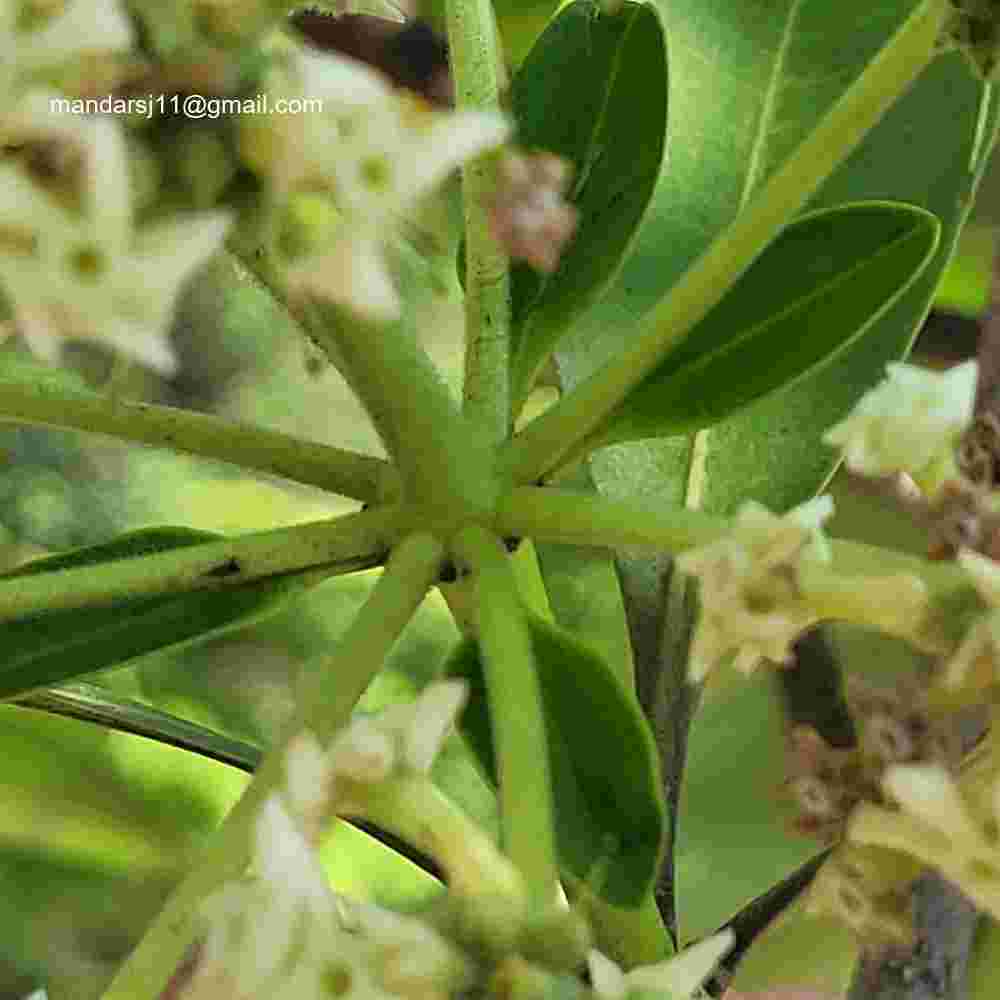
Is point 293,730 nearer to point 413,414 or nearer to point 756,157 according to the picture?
point 413,414

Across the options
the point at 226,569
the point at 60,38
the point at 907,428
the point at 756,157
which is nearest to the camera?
the point at 60,38

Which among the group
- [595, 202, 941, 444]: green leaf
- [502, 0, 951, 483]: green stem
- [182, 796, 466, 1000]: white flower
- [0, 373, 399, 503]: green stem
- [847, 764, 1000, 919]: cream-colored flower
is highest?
[0, 373, 399, 503]: green stem

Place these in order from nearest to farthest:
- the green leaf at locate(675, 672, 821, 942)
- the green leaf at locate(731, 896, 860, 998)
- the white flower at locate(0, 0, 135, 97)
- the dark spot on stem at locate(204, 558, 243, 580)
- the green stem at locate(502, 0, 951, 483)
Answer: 1. the white flower at locate(0, 0, 135, 97)
2. the green stem at locate(502, 0, 951, 483)
3. the dark spot on stem at locate(204, 558, 243, 580)
4. the green leaf at locate(675, 672, 821, 942)
5. the green leaf at locate(731, 896, 860, 998)

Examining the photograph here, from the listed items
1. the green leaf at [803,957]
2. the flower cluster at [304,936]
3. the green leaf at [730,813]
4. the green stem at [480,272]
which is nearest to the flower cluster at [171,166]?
the flower cluster at [304,936]

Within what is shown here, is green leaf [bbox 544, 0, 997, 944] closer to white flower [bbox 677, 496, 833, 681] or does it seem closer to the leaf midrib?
the leaf midrib

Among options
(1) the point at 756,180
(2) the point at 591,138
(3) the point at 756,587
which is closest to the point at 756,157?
(1) the point at 756,180

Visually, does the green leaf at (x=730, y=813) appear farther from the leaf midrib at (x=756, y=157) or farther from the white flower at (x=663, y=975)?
the white flower at (x=663, y=975)

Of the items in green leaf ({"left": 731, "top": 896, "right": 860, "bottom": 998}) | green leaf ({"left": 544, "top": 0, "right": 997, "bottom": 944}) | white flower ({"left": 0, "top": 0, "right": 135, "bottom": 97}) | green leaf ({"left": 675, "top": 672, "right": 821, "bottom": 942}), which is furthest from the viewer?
green leaf ({"left": 731, "top": 896, "right": 860, "bottom": 998})

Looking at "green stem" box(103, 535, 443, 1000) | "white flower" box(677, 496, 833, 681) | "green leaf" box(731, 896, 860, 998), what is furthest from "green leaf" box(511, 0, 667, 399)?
"green leaf" box(731, 896, 860, 998)
